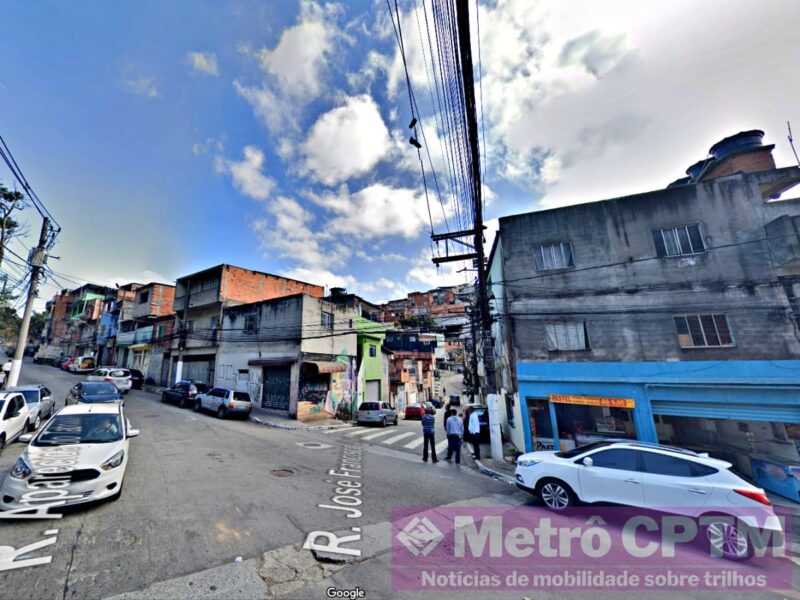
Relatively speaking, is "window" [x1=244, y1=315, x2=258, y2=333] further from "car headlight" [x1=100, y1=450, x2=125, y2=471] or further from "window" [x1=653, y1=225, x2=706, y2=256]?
"window" [x1=653, y1=225, x2=706, y2=256]

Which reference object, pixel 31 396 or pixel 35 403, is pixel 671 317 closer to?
pixel 35 403

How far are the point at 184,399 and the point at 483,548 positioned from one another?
848 inches

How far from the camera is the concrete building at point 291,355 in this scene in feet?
64.2

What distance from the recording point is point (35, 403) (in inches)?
451

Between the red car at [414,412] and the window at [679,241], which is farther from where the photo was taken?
the red car at [414,412]

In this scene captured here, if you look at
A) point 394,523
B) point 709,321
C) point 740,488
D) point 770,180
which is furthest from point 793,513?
point 770,180

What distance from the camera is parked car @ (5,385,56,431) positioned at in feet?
36.4

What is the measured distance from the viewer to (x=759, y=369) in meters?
10.7

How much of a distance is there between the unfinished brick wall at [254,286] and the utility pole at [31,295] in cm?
995

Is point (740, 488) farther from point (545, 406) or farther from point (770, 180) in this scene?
point (770, 180)

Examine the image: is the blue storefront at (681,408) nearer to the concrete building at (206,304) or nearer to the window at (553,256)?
the window at (553,256)

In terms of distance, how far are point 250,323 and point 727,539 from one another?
24520 mm

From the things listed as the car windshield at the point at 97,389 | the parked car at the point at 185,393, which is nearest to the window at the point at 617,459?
the car windshield at the point at 97,389

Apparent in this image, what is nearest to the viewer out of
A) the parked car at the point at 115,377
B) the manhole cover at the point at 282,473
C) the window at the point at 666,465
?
the window at the point at 666,465
